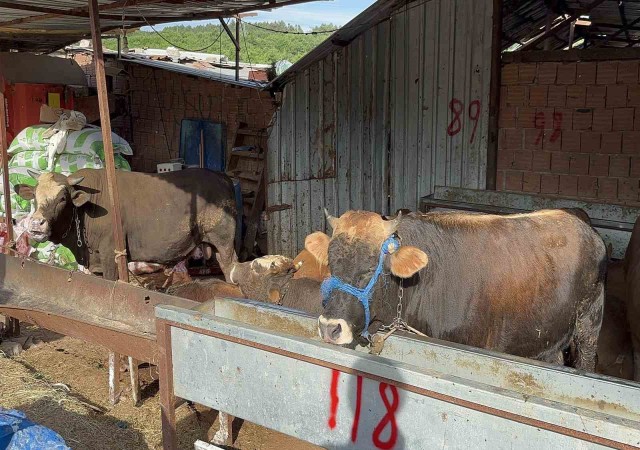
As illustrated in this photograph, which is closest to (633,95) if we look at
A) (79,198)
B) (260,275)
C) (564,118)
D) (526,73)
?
(564,118)

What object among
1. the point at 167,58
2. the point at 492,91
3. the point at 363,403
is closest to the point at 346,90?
the point at 492,91

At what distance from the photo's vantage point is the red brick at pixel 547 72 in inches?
284

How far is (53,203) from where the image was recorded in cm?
708

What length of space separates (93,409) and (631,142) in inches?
231

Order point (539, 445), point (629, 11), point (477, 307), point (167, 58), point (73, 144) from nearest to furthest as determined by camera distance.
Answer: point (539, 445) → point (477, 307) → point (73, 144) → point (629, 11) → point (167, 58)

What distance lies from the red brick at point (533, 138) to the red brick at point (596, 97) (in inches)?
23.1

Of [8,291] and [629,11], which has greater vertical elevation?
[629,11]

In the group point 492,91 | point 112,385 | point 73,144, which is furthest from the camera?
point 73,144

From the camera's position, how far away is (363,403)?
3006mm

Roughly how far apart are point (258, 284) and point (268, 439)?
1.41 m

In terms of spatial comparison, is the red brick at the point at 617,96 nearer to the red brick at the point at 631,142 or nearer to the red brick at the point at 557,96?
the red brick at the point at 631,142

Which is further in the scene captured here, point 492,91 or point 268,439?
point 492,91

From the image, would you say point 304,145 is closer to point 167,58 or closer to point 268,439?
point 268,439

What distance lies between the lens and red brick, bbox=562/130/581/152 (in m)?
7.15
